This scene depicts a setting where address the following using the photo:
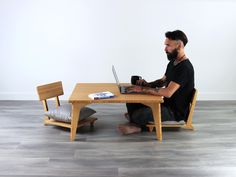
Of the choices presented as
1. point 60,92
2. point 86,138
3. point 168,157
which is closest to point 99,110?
point 60,92

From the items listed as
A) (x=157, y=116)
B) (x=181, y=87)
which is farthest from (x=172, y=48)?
(x=157, y=116)

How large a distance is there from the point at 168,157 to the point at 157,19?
90.3 inches

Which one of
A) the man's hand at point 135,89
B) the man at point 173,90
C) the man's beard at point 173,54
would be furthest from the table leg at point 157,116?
the man's beard at point 173,54

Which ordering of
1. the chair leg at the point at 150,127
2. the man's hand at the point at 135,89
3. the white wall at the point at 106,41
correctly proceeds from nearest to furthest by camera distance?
the man's hand at the point at 135,89
the chair leg at the point at 150,127
the white wall at the point at 106,41

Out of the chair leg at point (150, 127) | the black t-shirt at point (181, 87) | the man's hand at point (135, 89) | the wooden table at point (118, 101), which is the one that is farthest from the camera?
the chair leg at point (150, 127)

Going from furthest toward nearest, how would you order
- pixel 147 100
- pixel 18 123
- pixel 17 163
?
pixel 18 123 → pixel 147 100 → pixel 17 163

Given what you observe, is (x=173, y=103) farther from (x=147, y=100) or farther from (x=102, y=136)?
(x=102, y=136)

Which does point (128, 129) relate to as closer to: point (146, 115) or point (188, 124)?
point (146, 115)

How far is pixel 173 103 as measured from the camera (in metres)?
3.46

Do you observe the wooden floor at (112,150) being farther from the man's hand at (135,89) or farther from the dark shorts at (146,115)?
the man's hand at (135,89)

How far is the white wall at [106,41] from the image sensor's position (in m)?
4.55

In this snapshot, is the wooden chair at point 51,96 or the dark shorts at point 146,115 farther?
the wooden chair at point 51,96

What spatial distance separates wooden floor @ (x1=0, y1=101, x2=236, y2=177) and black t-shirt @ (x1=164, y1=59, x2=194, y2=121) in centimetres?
26

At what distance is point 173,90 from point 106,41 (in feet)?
5.68
